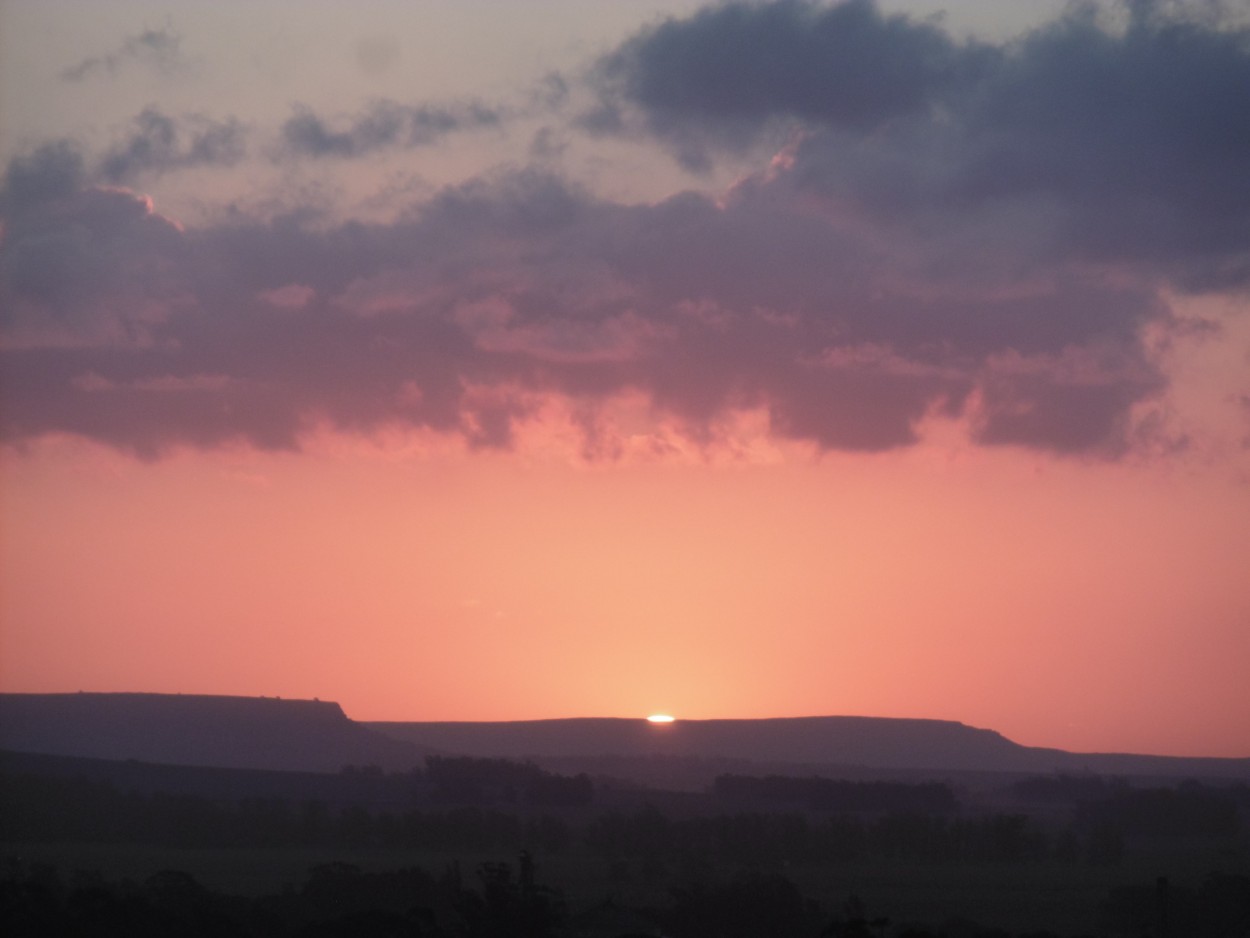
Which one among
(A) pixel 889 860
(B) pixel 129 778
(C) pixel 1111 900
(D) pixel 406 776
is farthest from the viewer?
(D) pixel 406 776

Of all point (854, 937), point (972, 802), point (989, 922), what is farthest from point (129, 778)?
point (854, 937)

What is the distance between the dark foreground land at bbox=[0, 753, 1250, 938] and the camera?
4959cm

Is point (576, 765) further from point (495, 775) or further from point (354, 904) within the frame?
point (354, 904)

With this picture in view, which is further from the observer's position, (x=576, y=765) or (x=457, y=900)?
(x=576, y=765)

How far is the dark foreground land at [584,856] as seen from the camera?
49.6 m

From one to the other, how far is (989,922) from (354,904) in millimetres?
25518

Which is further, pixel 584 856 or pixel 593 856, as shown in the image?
pixel 584 856

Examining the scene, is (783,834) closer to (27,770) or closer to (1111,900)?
(1111,900)

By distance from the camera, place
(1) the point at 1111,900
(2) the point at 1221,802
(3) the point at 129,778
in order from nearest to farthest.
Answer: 1. (1) the point at 1111,900
2. (2) the point at 1221,802
3. (3) the point at 129,778

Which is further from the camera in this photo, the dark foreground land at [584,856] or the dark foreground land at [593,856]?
the dark foreground land at [584,856]

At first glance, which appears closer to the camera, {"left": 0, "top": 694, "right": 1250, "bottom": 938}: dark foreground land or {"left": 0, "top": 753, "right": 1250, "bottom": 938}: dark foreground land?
{"left": 0, "top": 694, "right": 1250, "bottom": 938}: dark foreground land

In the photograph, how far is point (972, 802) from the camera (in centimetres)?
15900

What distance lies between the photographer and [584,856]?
322ft

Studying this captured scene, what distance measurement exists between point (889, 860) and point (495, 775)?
46398 millimetres
